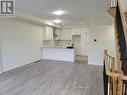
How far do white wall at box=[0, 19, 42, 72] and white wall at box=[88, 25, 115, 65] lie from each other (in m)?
3.49

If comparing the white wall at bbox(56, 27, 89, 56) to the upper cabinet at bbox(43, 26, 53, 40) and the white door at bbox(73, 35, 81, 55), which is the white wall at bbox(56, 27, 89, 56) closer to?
the white door at bbox(73, 35, 81, 55)

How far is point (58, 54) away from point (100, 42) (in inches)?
115

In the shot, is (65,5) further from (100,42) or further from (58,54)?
(58,54)

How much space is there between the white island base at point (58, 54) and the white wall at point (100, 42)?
1489 mm

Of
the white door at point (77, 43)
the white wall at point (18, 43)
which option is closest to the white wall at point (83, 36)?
the white door at point (77, 43)

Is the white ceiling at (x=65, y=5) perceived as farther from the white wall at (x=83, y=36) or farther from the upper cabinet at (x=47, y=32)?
the white wall at (x=83, y=36)

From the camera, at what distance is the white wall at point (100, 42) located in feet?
22.2

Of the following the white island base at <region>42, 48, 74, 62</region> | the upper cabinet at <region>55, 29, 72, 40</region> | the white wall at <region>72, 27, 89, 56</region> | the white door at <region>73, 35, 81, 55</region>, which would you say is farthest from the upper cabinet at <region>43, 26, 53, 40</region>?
the white door at <region>73, 35, 81, 55</region>

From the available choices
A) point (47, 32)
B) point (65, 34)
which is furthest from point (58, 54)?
point (65, 34)

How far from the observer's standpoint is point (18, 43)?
21.4ft

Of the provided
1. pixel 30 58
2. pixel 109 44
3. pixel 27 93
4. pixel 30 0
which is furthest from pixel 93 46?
pixel 27 93

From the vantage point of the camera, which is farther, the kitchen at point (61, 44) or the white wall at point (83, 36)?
the white wall at point (83, 36)

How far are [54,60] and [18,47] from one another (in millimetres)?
2796

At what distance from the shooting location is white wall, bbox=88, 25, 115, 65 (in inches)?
266
